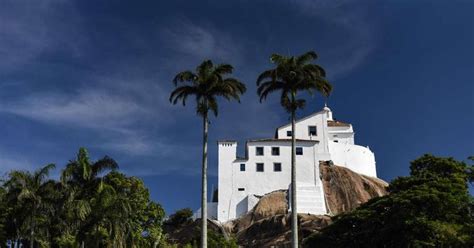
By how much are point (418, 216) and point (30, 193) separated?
3159 cm

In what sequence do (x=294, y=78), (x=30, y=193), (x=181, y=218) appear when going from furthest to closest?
(x=181, y=218), (x=30, y=193), (x=294, y=78)

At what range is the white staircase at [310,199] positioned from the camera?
81.1 metres

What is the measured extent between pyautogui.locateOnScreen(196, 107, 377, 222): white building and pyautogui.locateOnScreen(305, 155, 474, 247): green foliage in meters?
34.0

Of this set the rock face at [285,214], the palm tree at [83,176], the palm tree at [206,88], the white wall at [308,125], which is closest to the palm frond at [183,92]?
the palm tree at [206,88]

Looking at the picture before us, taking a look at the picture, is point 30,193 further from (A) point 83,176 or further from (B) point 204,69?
(B) point 204,69

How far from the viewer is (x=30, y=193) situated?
45.8 meters

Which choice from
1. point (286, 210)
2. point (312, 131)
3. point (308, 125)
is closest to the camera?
point (286, 210)

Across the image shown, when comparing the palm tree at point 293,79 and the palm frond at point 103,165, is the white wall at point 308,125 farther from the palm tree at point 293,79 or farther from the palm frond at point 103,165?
the palm tree at point 293,79

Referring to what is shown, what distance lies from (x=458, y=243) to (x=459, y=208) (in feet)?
16.4

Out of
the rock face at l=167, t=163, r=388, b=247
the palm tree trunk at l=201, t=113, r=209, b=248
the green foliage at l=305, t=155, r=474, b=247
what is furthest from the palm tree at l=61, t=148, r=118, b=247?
the rock face at l=167, t=163, r=388, b=247

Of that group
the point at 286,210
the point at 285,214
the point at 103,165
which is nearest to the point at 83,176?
the point at 103,165

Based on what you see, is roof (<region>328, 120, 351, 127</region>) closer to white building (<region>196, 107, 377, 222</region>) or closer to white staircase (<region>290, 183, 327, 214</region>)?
white building (<region>196, 107, 377, 222</region>)

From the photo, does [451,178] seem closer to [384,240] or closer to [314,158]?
[384,240]

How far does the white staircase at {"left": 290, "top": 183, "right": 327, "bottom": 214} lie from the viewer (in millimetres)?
81069
